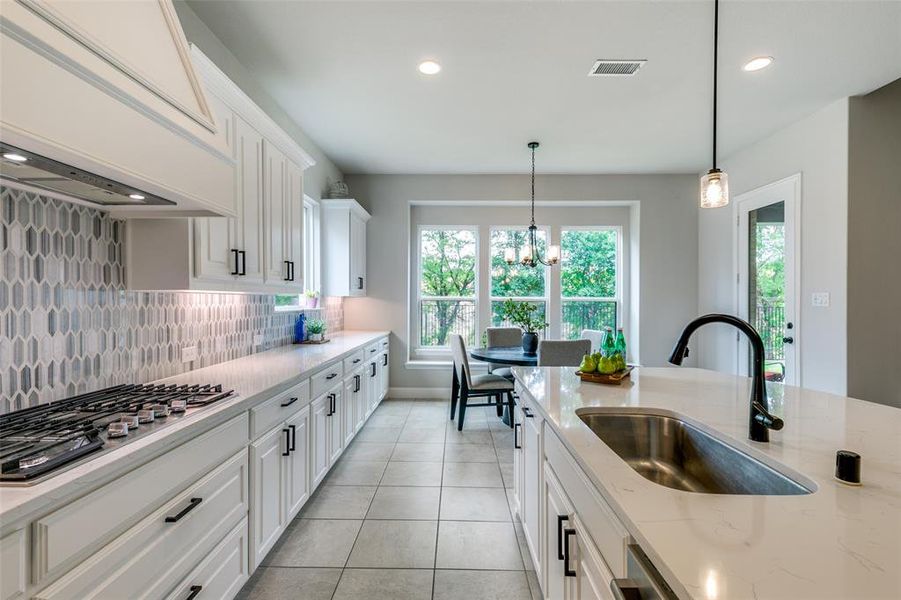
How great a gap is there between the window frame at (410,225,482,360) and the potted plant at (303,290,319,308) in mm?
1565

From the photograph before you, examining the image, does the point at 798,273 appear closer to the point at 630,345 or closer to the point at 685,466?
the point at 630,345

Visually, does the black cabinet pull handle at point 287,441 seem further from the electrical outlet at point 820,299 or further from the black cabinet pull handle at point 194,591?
the electrical outlet at point 820,299

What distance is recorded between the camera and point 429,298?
566 centimetres

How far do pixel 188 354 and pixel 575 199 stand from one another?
4.59 meters

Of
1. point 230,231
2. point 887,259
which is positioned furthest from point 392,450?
point 887,259

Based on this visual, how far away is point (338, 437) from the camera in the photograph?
3086 millimetres

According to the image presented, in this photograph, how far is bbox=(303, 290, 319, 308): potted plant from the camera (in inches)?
163

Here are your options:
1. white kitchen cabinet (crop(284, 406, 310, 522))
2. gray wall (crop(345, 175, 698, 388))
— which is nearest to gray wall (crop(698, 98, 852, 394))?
gray wall (crop(345, 175, 698, 388))

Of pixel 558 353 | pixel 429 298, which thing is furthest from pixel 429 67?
pixel 429 298

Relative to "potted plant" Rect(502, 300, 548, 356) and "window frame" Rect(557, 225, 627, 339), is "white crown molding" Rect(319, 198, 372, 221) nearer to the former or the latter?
"potted plant" Rect(502, 300, 548, 356)

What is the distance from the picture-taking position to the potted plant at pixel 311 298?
414 cm

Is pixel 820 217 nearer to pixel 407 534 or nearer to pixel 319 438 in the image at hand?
pixel 407 534

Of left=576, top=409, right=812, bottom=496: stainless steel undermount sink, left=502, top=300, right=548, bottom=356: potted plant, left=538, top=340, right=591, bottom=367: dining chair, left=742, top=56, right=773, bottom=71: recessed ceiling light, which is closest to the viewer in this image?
left=576, top=409, right=812, bottom=496: stainless steel undermount sink

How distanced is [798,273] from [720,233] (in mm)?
1282
